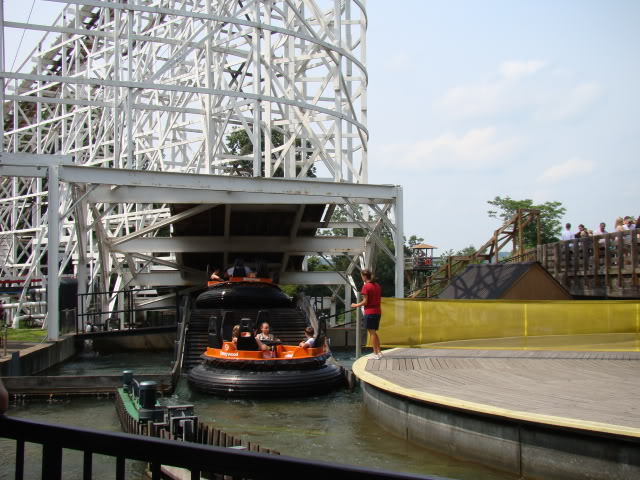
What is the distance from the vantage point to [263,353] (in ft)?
51.0

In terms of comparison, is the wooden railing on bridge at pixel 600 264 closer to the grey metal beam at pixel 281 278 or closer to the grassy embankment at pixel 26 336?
the grey metal beam at pixel 281 278

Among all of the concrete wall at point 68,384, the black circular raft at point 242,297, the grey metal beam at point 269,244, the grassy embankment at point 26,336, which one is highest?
the grey metal beam at point 269,244

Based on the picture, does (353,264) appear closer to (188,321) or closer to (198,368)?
(188,321)

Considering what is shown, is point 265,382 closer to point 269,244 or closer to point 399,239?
point 399,239

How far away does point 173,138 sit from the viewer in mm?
33688

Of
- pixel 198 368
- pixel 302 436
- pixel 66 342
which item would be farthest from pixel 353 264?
pixel 302 436

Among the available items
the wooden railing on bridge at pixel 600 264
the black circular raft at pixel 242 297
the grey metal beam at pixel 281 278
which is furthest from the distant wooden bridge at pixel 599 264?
the black circular raft at pixel 242 297

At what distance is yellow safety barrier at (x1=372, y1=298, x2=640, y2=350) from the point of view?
557 inches

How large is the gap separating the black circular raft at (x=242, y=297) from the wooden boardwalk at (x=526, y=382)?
7512mm

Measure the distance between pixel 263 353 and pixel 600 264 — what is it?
11.2m

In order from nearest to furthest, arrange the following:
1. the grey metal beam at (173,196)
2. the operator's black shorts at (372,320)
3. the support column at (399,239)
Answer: the operator's black shorts at (372,320)
the grey metal beam at (173,196)
the support column at (399,239)

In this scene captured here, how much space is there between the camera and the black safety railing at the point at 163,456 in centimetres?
226

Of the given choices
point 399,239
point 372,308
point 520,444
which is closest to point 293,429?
point 372,308

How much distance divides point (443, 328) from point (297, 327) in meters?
6.55
